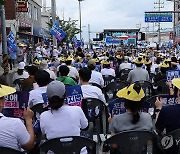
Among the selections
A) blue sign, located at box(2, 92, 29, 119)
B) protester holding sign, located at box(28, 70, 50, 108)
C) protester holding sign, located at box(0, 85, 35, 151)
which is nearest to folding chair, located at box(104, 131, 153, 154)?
protester holding sign, located at box(0, 85, 35, 151)

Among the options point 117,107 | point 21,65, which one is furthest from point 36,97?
point 21,65

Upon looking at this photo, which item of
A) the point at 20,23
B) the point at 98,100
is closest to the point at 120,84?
the point at 98,100

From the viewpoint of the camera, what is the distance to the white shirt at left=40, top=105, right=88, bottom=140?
459cm

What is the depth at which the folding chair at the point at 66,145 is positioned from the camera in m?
4.08

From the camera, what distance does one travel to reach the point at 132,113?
4668 mm

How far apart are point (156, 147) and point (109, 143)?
1.94 ft

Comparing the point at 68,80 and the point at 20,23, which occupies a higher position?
the point at 20,23

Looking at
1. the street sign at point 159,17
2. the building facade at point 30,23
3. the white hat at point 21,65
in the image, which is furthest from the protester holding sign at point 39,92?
the building facade at point 30,23

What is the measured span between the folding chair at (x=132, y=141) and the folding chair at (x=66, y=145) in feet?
0.89

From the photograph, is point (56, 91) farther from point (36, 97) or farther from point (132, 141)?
point (36, 97)

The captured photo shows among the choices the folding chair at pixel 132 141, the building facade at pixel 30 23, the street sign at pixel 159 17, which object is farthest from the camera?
the building facade at pixel 30 23

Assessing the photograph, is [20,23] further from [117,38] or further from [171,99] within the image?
[171,99]

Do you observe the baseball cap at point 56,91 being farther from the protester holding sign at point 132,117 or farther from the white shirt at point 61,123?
the protester holding sign at point 132,117

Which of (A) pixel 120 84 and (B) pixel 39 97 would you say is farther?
(A) pixel 120 84
